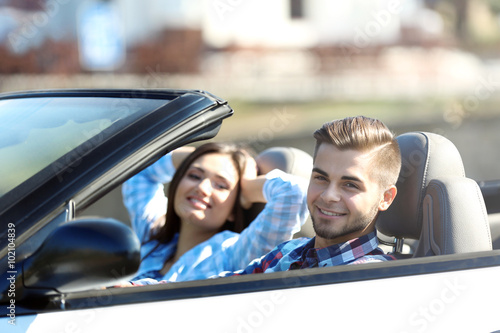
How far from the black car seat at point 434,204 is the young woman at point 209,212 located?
0.44 m

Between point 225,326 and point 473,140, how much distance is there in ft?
41.9

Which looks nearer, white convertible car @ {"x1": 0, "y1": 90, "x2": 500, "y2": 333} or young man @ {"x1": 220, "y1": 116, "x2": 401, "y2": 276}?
white convertible car @ {"x1": 0, "y1": 90, "x2": 500, "y2": 333}

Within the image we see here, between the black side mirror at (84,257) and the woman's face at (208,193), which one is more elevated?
the black side mirror at (84,257)

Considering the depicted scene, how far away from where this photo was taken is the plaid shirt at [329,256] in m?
2.21

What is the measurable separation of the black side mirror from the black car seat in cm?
111

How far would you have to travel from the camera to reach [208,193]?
3023mm

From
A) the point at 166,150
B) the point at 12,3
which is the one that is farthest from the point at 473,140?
the point at 166,150

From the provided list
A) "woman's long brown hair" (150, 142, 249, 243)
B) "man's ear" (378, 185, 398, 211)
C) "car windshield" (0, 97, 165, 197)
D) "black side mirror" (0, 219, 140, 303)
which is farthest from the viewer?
"woman's long brown hair" (150, 142, 249, 243)

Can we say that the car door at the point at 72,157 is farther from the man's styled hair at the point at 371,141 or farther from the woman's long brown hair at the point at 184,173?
the woman's long brown hair at the point at 184,173

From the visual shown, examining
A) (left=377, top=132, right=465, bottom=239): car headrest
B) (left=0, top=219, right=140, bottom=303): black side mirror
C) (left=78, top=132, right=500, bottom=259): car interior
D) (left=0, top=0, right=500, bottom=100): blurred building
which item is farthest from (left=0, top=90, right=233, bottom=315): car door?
(left=0, top=0, right=500, bottom=100): blurred building

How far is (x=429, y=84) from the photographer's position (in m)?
24.7

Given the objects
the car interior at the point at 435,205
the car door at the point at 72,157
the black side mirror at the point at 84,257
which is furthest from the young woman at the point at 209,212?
the black side mirror at the point at 84,257

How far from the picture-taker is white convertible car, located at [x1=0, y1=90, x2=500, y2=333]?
1522 millimetres

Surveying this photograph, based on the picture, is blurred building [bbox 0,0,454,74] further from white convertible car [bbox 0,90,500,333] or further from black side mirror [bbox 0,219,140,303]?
black side mirror [bbox 0,219,140,303]
